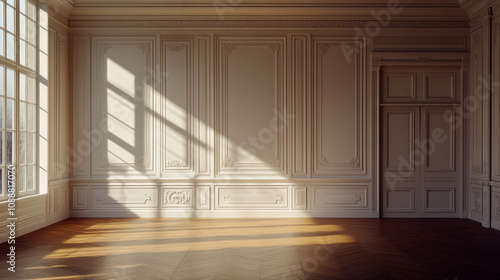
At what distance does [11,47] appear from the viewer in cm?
600

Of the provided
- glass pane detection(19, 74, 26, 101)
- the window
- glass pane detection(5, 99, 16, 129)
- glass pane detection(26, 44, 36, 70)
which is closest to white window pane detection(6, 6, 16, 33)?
the window

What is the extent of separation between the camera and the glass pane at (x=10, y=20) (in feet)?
19.3

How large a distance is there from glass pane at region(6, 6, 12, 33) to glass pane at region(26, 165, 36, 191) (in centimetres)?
206

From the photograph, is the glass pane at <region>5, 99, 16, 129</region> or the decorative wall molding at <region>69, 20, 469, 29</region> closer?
the glass pane at <region>5, 99, 16, 129</region>

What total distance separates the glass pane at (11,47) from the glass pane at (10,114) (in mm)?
636

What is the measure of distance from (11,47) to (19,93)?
2.22 ft

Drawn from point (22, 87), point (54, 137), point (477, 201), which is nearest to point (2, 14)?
point (22, 87)

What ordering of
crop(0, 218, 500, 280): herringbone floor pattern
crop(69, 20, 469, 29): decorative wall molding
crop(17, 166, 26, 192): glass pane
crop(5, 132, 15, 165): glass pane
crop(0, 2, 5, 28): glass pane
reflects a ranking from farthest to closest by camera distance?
crop(69, 20, 469, 29): decorative wall molding, crop(17, 166, 26, 192): glass pane, crop(5, 132, 15, 165): glass pane, crop(0, 2, 5, 28): glass pane, crop(0, 218, 500, 280): herringbone floor pattern

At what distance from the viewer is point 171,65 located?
7730 mm

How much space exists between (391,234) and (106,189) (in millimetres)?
4978

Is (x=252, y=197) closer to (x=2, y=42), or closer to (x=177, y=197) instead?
(x=177, y=197)

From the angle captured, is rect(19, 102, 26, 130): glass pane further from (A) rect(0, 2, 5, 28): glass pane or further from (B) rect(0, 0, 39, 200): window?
(A) rect(0, 2, 5, 28): glass pane

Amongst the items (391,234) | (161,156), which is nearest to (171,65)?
(161,156)

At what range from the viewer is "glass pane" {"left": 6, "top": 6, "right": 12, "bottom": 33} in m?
5.87
